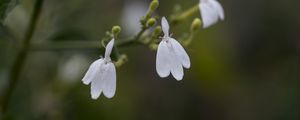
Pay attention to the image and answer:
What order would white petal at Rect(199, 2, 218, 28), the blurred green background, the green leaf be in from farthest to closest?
the blurred green background
white petal at Rect(199, 2, 218, 28)
the green leaf

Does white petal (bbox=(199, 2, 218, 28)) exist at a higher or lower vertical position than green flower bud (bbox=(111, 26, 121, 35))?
higher

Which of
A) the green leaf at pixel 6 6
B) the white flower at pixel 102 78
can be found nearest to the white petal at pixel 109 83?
the white flower at pixel 102 78

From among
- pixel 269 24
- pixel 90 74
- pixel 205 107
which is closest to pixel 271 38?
pixel 269 24

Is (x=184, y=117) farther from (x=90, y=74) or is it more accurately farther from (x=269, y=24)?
(x=90, y=74)

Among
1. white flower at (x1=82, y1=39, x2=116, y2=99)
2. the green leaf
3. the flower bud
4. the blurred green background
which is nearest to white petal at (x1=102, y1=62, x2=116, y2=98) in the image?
white flower at (x1=82, y1=39, x2=116, y2=99)

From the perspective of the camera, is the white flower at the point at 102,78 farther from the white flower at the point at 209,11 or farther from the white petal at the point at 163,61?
the white flower at the point at 209,11

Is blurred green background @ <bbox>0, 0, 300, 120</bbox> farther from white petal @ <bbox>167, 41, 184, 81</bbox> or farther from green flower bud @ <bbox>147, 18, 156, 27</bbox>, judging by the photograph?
white petal @ <bbox>167, 41, 184, 81</bbox>

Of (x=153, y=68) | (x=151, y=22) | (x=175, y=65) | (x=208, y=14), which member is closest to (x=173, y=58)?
(x=175, y=65)

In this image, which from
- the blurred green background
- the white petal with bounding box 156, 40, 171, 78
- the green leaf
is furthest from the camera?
the blurred green background
